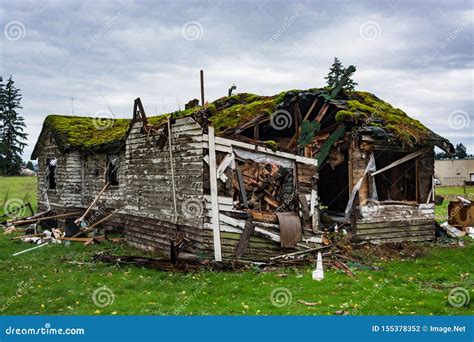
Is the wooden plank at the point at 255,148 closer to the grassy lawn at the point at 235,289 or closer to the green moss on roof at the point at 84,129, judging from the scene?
the grassy lawn at the point at 235,289

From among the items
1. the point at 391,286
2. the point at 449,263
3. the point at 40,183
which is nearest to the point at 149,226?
the point at 391,286

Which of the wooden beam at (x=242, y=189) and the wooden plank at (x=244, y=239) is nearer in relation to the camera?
the wooden plank at (x=244, y=239)

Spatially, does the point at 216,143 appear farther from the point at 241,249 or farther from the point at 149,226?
the point at 149,226

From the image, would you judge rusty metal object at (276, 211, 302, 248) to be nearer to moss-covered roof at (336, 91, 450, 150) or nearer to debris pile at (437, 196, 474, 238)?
moss-covered roof at (336, 91, 450, 150)

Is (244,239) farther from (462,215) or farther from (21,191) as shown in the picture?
(21,191)

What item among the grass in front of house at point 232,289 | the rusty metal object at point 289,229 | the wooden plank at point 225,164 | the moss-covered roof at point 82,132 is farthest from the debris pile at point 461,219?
the moss-covered roof at point 82,132

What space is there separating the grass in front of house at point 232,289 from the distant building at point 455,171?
5081 cm

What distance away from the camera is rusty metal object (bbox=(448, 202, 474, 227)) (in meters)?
18.9

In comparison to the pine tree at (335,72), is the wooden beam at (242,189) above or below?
below

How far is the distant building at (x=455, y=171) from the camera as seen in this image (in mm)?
59750

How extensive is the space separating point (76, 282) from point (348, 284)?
658 centimetres

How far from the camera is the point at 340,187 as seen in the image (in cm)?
1845

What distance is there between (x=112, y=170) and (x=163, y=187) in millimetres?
7136

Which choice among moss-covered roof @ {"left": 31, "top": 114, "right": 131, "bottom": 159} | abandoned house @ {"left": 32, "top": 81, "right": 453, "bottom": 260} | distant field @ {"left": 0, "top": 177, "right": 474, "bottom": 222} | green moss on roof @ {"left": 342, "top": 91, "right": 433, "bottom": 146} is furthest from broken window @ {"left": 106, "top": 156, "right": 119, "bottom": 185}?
distant field @ {"left": 0, "top": 177, "right": 474, "bottom": 222}
